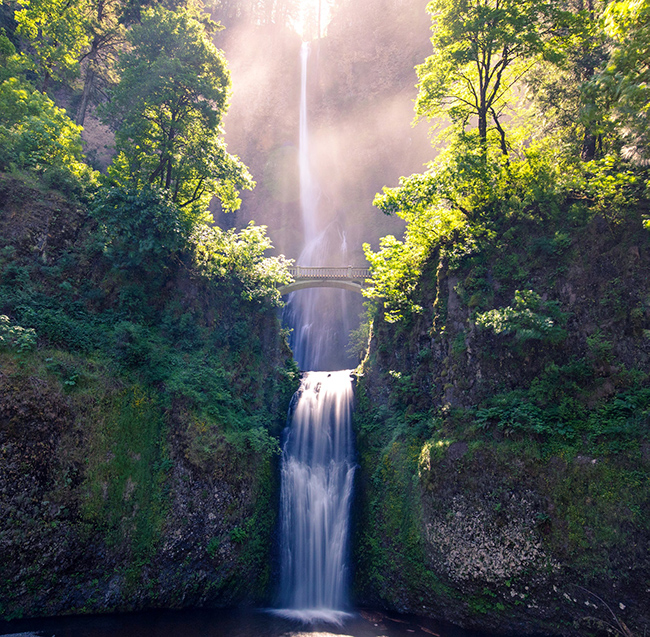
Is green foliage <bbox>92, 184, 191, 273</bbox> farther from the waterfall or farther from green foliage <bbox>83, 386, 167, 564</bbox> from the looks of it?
the waterfall

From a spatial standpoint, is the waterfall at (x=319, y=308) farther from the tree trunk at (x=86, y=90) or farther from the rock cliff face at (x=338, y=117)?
the tree trunk at (x=86, y=90)

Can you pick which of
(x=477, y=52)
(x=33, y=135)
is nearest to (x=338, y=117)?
(x=477, y=52)

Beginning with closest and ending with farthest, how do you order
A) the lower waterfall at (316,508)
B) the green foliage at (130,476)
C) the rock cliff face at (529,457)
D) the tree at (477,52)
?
1. the rock cliff face at (529,457)
2. the green foliage at (130,476)
3. the tree at (477,52)
4. the lower waterfall at (316,508)

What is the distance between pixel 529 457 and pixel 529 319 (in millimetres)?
3752

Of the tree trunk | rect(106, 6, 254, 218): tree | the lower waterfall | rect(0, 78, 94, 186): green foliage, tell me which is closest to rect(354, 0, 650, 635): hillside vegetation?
the lower waterfall

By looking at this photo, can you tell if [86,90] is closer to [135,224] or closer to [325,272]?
[135,224]

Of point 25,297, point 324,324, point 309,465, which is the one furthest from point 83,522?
point 324,324

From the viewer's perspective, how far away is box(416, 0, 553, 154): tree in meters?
12.2

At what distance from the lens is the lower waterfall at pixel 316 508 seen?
12.9 metres

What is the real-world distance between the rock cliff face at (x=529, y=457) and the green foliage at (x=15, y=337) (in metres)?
12.0

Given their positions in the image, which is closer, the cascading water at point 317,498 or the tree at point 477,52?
the tree at point 477,52

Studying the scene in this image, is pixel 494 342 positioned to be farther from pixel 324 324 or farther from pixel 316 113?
pixel 316 113

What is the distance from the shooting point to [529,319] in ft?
34.5

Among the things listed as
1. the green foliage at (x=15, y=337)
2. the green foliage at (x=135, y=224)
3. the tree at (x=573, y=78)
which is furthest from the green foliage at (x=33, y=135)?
the tree at (x=573, y=78)
